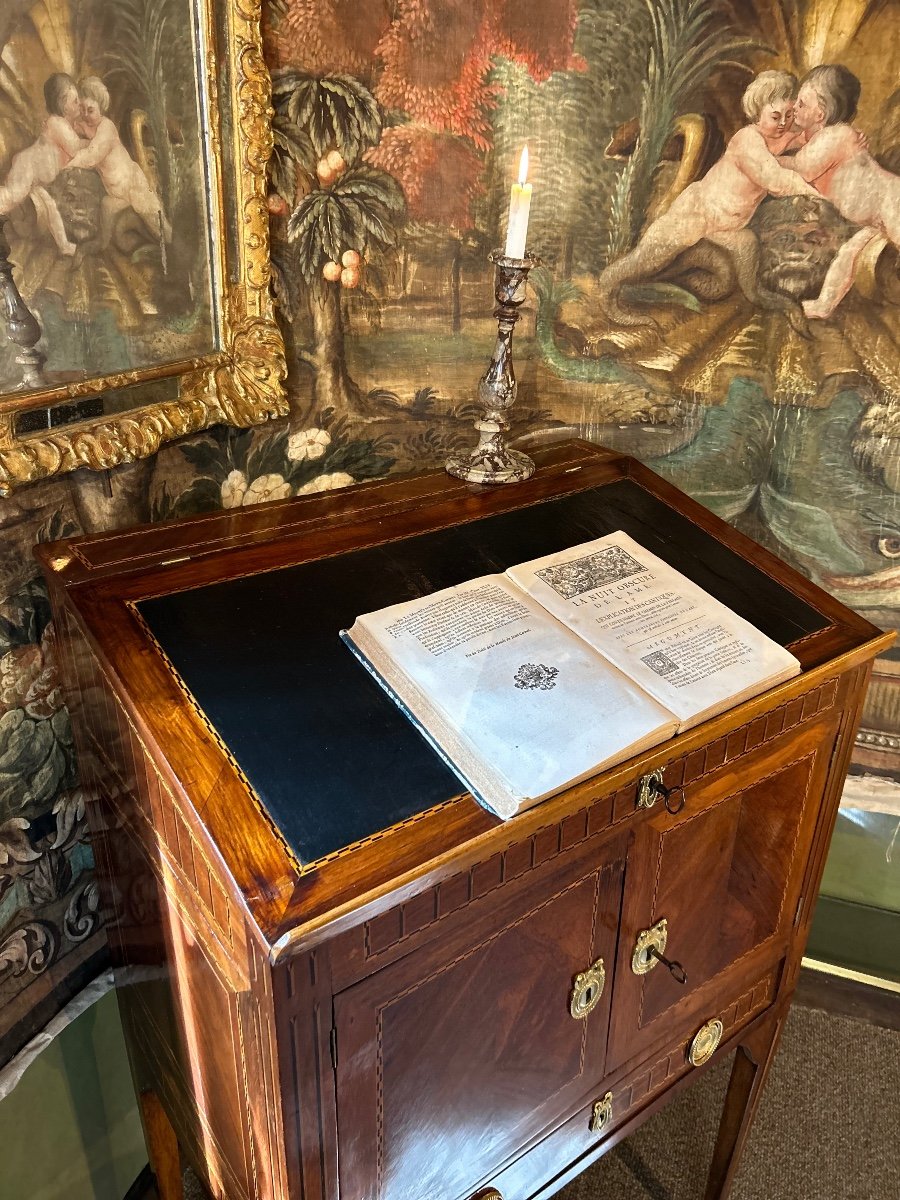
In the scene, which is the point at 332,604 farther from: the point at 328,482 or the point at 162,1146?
the point at 162,1146

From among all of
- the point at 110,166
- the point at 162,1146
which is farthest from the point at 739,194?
the point at 162,1146

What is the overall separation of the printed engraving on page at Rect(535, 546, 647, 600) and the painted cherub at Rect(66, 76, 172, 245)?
2.53ft

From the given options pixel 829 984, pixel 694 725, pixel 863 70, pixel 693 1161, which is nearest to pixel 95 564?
pixel 694 725

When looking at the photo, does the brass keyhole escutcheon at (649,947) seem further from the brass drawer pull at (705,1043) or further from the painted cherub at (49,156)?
the painted cherub at (49,156)

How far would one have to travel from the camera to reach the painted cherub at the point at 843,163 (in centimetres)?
170

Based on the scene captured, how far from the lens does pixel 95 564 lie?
130 cm

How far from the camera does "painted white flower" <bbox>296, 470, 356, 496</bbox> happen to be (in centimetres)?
185

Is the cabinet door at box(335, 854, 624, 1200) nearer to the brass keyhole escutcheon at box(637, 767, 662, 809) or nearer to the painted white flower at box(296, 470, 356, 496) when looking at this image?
the brass keyhole escutcheon at box(637, 767, 662, 809)

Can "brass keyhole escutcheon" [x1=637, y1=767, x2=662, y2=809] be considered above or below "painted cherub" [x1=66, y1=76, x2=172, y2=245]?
below

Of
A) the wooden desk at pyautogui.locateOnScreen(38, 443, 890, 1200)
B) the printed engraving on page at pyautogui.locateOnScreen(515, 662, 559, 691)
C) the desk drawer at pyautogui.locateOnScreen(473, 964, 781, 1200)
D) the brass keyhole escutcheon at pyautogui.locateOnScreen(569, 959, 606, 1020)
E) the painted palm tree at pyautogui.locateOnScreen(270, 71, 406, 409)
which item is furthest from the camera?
the painted palm tree at pyautogui.locateOnScreen(270, 71, 406, 409)

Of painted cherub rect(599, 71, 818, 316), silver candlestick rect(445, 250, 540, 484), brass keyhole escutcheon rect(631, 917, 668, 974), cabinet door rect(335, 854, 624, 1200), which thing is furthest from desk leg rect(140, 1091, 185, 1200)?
painted cherub rect(599, 71, 818, 316)

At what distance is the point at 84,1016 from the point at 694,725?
1262 millimetres

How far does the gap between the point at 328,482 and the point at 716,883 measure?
1.02m

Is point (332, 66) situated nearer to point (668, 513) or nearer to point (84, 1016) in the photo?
point (668, 513)
